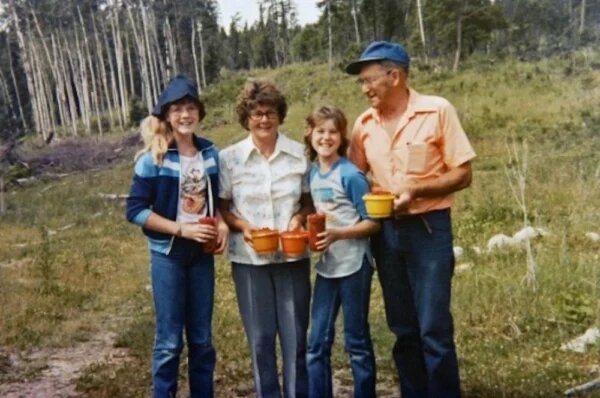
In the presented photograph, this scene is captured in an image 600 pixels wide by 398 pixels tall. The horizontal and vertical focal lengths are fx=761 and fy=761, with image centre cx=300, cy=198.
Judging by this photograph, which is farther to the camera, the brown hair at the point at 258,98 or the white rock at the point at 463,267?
the white rock at the point at 463,267

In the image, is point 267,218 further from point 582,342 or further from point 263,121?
point 582,342

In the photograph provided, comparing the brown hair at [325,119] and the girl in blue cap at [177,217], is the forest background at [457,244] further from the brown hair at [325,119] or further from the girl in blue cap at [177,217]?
the girl in blue cap at [177,217]

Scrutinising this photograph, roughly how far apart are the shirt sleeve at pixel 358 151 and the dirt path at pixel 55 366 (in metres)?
2.83

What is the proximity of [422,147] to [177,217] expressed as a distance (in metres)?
1.29

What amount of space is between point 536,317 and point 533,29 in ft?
182

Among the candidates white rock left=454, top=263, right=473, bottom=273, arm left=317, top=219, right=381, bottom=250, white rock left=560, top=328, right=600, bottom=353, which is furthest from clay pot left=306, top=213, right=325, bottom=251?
white rock left=454, top=263, right=473, bottom=273

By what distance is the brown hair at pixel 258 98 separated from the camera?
368 cm

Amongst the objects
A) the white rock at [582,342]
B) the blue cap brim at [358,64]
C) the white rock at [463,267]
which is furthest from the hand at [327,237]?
the white rock at [463,267]

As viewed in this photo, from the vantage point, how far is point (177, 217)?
12.8 ft

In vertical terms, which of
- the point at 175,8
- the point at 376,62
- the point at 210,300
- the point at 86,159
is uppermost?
the point at 175,8

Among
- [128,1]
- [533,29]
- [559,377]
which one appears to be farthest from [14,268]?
[533,29]

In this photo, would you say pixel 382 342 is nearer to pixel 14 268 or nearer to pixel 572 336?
pixel 572 336

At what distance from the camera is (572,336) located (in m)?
5.46

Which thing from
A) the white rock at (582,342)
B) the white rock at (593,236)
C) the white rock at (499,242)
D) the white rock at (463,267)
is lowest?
the white rock at (463,267)
